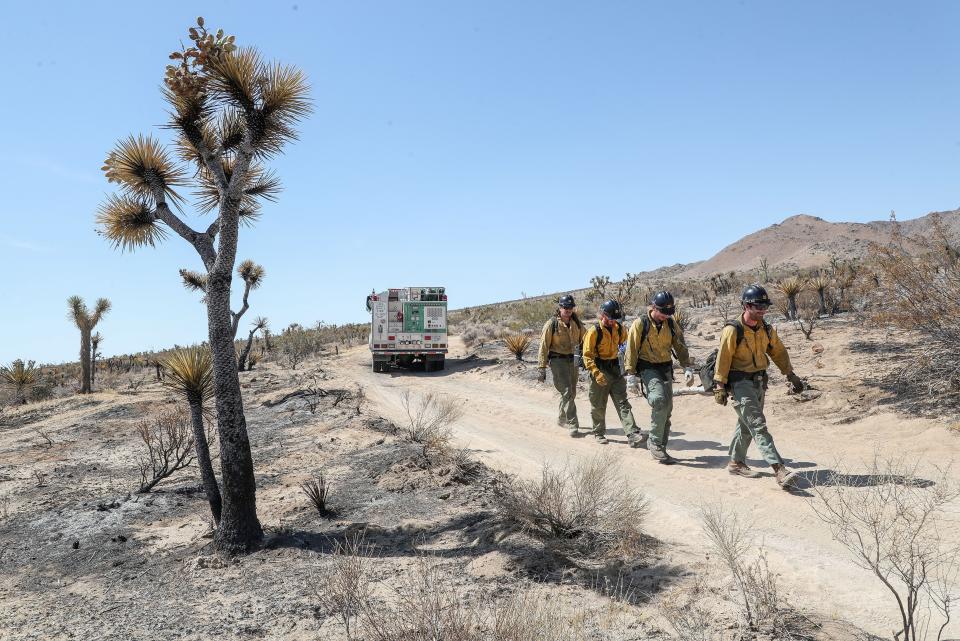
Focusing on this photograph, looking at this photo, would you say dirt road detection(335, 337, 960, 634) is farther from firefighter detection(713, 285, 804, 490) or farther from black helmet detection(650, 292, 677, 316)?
black helmet detection(650, 292, 677, 316)

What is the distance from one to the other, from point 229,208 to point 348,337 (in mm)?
30377

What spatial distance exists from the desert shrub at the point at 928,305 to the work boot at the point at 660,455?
12.6ft

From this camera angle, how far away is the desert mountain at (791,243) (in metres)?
78.7

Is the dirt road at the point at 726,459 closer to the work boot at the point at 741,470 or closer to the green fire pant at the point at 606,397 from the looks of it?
the work boot at the point at 741,470

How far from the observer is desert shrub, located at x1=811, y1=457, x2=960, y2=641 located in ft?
10.3

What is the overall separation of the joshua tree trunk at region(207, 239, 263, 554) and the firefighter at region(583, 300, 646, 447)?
4798mm

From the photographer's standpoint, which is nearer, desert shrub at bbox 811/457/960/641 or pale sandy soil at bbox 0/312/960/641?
desert shrub at bbox 811/457/960/641

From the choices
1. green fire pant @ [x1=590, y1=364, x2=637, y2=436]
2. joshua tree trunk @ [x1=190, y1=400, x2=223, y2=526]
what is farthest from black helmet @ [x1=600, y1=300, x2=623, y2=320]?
joshua tree trunk @ [x1=190, y1=400, x2=223, y2=526]

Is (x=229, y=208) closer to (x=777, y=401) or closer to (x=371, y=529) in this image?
(x=371, y=529)

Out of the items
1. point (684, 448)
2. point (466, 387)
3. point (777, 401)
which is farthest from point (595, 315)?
point (684, 448)

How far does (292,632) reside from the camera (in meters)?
→ 3.82

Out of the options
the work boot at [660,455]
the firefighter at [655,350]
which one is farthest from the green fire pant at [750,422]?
the firefighter at [655,350]

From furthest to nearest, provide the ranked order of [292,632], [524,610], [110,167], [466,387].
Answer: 1. [466,387]
2. [110,167]
3. [292,632]
4. [524,610]

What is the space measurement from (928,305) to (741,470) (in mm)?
4478
